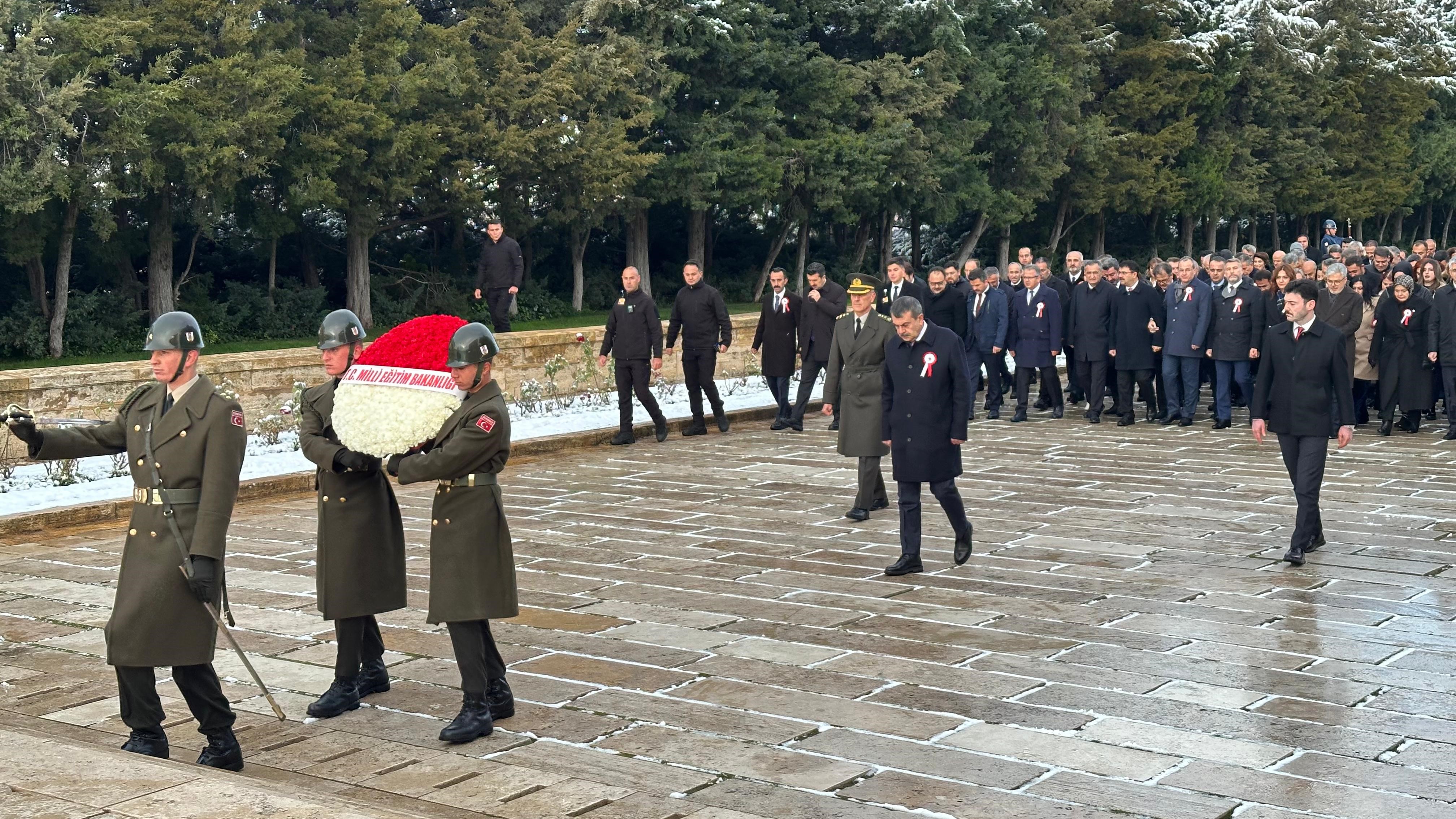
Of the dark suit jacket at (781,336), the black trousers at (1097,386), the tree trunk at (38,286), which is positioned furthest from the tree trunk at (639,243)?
the black trousers at (1097,386)

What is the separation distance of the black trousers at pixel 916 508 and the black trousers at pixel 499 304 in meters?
10.2

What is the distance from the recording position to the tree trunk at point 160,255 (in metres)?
25.8

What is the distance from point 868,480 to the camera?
1128 cm

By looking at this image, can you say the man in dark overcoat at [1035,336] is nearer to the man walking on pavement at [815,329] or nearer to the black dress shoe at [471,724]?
the man walking on pavement at [815,329]

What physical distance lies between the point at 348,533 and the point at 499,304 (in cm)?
1255

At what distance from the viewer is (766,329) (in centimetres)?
1688

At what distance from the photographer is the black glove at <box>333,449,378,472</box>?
253 inches

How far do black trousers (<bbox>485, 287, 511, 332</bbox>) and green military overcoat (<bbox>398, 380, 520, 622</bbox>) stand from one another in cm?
1258

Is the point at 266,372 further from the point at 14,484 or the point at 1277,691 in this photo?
the point at 1277,691

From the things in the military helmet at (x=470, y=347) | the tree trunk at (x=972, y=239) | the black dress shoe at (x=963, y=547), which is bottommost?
the black dress shoe at (x=963, y=547)

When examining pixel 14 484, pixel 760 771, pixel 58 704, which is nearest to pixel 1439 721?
pixel 760 771

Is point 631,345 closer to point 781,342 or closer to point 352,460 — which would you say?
point 781,342

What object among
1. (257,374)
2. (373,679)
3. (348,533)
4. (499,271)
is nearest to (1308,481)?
(373,679)

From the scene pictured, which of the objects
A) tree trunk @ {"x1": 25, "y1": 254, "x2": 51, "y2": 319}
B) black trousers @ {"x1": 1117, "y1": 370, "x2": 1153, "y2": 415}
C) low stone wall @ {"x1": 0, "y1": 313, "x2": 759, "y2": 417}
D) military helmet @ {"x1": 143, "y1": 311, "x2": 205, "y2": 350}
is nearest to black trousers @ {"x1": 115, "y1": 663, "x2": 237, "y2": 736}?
military helmet @ {"x1": 143, "y1": 311, "x2": 205, "y2": 350}
